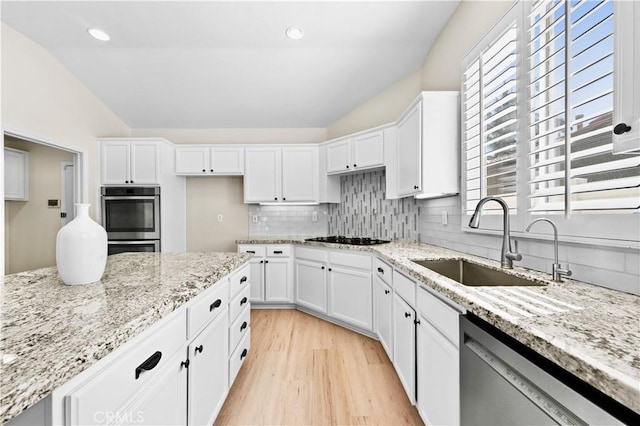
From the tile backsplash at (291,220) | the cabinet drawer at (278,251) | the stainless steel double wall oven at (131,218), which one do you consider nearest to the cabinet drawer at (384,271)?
the cabinet drawer at (278,251)

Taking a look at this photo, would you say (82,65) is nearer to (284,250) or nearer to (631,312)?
(284,250)

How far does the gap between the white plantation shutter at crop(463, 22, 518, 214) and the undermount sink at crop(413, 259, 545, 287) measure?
398mm

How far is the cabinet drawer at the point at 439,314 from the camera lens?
1.12 metres

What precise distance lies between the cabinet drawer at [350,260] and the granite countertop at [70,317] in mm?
1492

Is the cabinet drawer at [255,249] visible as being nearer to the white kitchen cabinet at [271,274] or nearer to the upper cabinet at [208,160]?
the white kitchen cabinet at [271,274]

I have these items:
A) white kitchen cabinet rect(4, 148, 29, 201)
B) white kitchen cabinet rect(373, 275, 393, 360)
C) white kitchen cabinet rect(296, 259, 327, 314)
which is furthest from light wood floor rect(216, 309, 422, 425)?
white kitchen cabinet rect(4, 148, 29, 201)

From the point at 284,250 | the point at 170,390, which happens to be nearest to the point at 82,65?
the point at 284,250

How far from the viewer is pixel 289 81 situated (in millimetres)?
3271

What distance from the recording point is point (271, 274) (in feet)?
11.5

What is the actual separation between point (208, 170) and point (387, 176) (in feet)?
8.02

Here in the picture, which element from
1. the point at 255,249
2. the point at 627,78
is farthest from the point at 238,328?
the point at 627,78

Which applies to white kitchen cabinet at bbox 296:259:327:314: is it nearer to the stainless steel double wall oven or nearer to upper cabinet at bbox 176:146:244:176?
upper cabinet at bbox 176:146:244:176

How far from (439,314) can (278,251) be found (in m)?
2.49

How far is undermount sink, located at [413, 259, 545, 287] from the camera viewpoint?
1401mm
